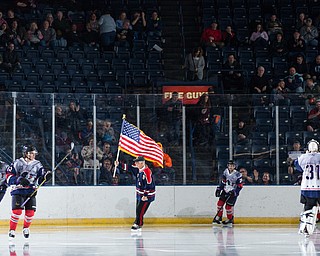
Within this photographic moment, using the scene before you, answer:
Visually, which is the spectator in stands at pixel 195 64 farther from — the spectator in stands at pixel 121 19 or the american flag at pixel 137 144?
the american flag at pixel 137 144

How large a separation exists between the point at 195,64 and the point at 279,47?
8.25 ft

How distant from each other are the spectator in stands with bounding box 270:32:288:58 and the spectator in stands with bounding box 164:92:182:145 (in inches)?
202

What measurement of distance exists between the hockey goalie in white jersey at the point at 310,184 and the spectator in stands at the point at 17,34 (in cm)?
1014

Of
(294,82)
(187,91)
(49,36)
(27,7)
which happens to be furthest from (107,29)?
(294,82)

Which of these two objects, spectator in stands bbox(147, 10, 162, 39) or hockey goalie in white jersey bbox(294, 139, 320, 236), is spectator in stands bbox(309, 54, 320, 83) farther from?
hockey goalie in white jersey bbox(294, 139, 320, 236)

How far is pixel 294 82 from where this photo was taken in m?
25.6

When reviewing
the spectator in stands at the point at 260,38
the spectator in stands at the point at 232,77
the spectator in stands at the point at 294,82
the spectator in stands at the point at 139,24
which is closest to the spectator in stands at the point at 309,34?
the spectator in stands at the point at 260,38

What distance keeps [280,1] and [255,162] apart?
735cm

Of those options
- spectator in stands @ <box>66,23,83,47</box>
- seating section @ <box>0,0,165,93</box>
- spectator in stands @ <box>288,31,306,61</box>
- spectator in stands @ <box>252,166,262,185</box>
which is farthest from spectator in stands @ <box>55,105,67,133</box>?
spectator in stands @ <box>288,31,306,61</box>

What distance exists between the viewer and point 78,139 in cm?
2297

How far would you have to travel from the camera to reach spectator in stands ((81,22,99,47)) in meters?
27.5

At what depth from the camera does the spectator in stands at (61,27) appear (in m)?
27.1

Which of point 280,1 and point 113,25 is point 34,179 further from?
point 280,1

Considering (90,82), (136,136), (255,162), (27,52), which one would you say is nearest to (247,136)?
(255,162)
